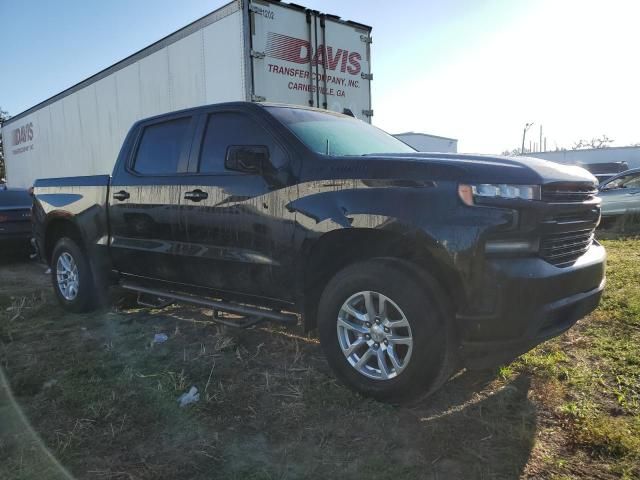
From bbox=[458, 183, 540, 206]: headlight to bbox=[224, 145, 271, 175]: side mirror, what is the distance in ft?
4.67

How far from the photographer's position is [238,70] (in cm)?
762

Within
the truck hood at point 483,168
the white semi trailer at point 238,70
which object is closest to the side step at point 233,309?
the truck hood at point 483,168

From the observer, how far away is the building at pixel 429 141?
25.5 metres

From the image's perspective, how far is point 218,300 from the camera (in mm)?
4254

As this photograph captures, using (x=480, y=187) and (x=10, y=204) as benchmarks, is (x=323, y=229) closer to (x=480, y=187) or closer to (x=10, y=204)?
(x=480, y=187)

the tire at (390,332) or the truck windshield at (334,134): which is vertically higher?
the truck windshield at (334,134)

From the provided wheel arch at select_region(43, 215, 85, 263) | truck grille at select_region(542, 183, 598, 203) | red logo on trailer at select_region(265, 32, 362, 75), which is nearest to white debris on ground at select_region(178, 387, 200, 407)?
truck grille at select_region(542, 183, 598, 203)

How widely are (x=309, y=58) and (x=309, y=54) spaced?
0.06m

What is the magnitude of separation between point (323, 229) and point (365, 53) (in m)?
6.81

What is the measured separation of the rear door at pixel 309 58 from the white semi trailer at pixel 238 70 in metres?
0.01

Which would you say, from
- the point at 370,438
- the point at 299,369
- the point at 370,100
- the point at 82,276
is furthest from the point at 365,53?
the point at 370,438

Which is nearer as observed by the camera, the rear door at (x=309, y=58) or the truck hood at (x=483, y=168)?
the truck hood at (x=483, y=168)

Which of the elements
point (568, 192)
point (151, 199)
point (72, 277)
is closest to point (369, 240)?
point (568, 192)

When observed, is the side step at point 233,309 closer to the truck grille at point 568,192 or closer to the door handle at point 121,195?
the door handle at point 121,195
